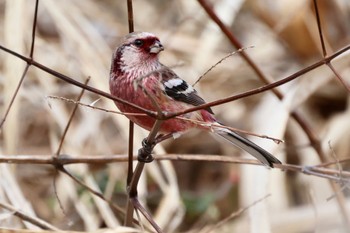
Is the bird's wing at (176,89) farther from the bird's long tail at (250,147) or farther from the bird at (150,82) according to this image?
the bird's long tail at (250,147)

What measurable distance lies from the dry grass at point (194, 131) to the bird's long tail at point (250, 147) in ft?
0.92

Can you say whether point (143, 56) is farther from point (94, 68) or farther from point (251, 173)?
point (94, 68)

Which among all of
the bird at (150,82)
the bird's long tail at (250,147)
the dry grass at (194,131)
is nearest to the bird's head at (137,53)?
the bird at (150,82)

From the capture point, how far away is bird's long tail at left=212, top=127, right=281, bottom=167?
6.12 ft

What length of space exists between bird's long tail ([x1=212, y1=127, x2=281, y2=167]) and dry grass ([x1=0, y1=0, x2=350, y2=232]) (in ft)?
0.92

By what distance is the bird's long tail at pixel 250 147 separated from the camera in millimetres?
1864

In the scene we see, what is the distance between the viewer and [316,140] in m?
2.40

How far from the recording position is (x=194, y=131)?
12.0 feet

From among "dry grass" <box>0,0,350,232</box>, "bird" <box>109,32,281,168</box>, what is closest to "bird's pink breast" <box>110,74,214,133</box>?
"bird" <box>109,32,281,168</box>

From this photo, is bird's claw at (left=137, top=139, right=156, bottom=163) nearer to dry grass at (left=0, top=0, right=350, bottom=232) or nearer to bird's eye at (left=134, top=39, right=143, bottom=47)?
bird's eye at (left=134, top=39, right=143, bottom=47)

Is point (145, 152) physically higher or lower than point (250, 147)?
lower

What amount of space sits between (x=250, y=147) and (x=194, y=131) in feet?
5.57

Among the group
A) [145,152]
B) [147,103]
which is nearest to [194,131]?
[147,103]

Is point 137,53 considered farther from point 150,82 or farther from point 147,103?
point 147,103
